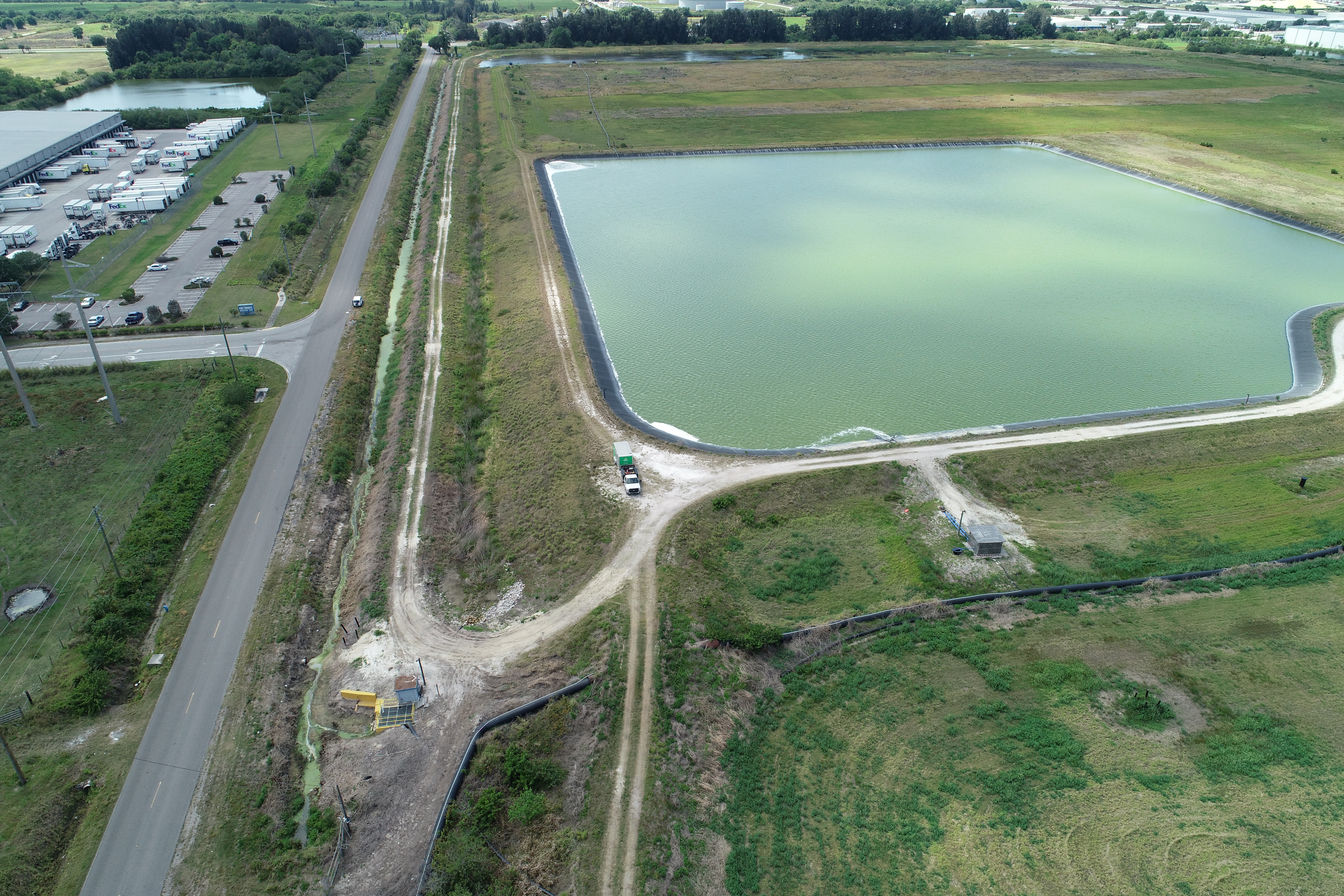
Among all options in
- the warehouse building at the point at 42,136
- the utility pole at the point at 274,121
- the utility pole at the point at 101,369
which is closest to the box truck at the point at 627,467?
the utility pole at the point at 101,369

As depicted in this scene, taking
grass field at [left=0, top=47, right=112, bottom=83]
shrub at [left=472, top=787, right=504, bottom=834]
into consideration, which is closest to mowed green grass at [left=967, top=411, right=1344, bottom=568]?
shrub at [left=472, top=787, right=504, bottom=834]

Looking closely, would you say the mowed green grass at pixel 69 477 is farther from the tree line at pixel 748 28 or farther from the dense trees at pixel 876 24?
the dense trees at pixel 876 24

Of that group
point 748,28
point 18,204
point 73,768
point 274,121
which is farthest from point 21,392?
point 748,28

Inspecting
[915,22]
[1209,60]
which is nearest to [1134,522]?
[1209,60]

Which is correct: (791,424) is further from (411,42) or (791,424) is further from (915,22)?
(915,22)

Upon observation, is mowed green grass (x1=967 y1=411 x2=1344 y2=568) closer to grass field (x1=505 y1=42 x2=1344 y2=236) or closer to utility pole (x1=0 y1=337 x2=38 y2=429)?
grass field (x1=505 y1=42 x2=1344 y2=236)
